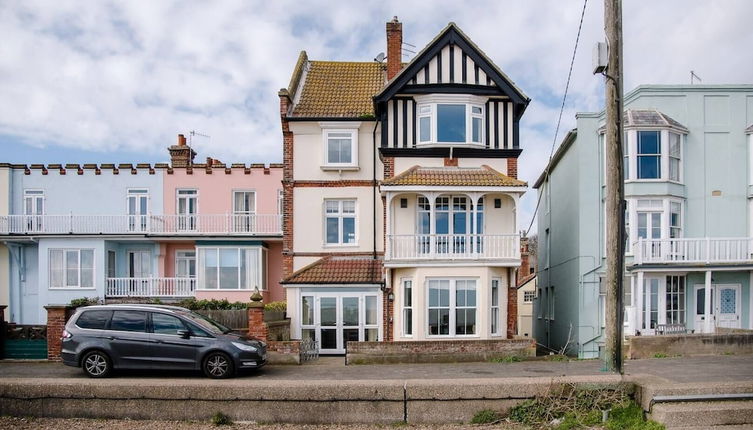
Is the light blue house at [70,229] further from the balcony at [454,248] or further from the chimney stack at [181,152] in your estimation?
the balcony at [454,248]

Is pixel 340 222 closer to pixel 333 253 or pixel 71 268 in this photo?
pixel 333 253

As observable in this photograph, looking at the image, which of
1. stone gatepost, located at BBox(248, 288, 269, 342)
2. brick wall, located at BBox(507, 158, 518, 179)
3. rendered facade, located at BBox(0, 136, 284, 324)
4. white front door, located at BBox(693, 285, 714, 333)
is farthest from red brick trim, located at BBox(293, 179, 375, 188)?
Result: white front door, located at BBox(693, 285, 714, 333)

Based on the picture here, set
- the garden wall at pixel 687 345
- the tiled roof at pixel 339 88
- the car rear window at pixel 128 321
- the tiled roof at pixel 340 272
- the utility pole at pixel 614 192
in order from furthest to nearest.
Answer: the tiled roof at pixel 339 88, the tiled roof at pixel 340 272, the garden wall at pixel 687 345, the car rear window at pixel 128 321, the utility pole at pixel 614 192

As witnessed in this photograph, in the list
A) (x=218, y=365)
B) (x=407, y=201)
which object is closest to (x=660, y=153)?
(x=407, y=201)

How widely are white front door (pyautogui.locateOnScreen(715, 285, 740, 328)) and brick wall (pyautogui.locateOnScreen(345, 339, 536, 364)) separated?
364 inches

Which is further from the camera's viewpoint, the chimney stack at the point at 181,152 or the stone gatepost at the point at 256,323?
the chimney stack at the point at 181,152

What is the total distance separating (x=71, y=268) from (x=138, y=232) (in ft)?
10.4

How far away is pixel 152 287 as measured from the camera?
85.9ft

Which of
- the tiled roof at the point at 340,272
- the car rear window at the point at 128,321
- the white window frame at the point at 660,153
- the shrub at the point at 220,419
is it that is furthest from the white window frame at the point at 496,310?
the shrub at the point at 220,419

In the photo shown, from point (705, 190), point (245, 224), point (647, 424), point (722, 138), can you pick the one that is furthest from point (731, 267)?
point (245, 224)

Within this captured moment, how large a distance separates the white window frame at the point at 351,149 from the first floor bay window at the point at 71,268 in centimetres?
1155

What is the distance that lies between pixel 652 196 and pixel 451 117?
299 inches

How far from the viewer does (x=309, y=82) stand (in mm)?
24391

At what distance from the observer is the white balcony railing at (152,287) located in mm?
26109
